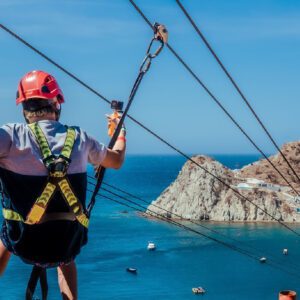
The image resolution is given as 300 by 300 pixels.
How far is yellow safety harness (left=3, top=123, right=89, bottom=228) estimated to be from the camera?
108 inches

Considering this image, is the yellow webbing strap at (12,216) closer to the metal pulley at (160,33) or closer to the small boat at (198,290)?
the metal pulley at (160,33)

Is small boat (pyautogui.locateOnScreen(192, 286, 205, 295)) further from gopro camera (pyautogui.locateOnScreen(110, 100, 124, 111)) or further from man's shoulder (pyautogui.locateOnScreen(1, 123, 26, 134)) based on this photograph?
man's shoulder (pyautogui.locateOnScreen(1, 123, 26, 134))

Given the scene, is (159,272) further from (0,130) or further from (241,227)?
(0,130)

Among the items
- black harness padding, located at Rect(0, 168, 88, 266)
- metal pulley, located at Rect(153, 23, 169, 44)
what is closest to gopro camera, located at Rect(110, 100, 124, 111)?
metal pulley, located at Rect(153, 23, 169, 44)

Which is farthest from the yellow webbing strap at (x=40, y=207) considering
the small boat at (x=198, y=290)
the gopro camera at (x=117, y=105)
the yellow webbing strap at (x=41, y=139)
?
the small boat at (x=198, y=290)

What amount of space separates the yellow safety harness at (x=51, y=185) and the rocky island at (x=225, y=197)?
85.4 m

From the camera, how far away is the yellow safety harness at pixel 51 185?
2.74m

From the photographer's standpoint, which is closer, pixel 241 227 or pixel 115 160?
pixel 115 160

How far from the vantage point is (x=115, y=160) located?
326 centimetres

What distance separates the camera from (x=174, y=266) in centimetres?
6153

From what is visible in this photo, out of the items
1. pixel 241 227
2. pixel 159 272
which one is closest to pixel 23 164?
pixel 159 272

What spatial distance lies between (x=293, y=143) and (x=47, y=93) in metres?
110

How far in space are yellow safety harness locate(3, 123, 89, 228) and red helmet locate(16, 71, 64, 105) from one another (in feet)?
0.60

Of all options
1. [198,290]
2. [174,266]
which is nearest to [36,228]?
[198,290]
